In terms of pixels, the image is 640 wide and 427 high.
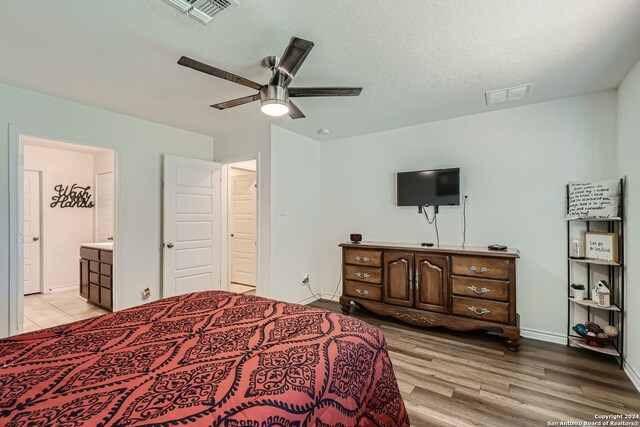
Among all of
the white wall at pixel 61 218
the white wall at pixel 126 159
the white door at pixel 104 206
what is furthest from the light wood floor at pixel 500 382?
the white wall at pixel 61 218

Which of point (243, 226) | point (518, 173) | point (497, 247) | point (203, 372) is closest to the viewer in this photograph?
point (203, 372)

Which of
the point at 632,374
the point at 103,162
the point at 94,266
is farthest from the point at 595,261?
the point at 103,162

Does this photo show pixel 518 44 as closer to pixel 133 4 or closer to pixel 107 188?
pixel 133 4

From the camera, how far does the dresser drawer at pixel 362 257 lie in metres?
3.56

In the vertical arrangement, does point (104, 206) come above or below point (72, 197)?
below

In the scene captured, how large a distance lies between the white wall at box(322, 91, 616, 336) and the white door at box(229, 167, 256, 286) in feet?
7.25

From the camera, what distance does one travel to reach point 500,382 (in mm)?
2260

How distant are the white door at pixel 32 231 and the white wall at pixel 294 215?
4245 mm

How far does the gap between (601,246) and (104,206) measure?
22.2 ft

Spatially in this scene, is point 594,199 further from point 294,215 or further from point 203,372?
point 203,372

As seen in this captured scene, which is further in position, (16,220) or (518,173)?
(518,173)

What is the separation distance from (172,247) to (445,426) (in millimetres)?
3354

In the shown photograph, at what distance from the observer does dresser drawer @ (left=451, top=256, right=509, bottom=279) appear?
2826 millimetres

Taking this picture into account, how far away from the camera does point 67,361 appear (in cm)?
114
